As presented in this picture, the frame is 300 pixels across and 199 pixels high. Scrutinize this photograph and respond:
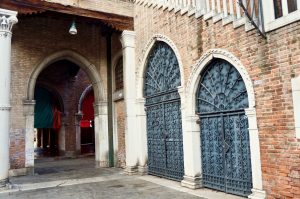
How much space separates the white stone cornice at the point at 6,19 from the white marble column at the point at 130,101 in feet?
10.7

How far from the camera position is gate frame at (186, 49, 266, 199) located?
536 centimetres

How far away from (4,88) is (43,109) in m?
9.70

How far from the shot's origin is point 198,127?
23.0ft

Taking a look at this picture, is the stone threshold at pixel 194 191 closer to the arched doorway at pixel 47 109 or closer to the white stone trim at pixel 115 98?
the white stone trim at pixel 115 98

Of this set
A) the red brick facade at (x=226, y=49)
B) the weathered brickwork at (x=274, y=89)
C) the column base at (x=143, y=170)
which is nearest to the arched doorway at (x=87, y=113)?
the red brick facade at (x=226, y=49)

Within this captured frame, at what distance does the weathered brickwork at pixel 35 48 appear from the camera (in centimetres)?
1048

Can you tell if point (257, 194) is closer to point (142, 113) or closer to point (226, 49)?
point (226, 49)

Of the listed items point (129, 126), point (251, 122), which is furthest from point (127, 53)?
point (251, 122)

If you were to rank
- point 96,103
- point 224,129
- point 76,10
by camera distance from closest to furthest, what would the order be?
point 224,129, point 76,10, point 96,103

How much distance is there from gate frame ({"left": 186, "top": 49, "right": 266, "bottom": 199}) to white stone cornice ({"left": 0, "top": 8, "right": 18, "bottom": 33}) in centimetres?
491

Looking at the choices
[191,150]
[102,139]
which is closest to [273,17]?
[191,150]

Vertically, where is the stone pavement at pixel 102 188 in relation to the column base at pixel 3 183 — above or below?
below

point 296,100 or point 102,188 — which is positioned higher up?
point 296,100

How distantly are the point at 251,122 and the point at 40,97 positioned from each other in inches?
560
